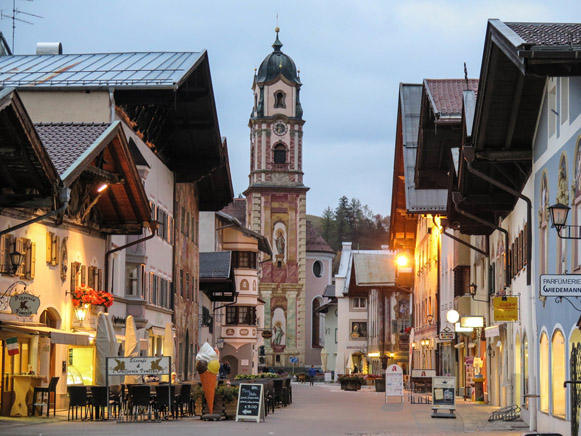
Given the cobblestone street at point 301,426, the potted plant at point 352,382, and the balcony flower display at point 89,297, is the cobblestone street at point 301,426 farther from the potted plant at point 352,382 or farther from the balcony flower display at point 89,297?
the potted plant at point 352,382

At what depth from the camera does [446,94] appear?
40.0m

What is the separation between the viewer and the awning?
25.3 meters

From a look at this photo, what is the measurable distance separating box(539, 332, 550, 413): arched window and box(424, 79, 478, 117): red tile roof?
14.0 m

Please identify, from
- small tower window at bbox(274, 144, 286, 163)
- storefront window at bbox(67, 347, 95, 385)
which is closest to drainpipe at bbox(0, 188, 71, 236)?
storefront window at bbox(67, 347, 95, 385)

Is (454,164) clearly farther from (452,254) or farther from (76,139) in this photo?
(452,254)

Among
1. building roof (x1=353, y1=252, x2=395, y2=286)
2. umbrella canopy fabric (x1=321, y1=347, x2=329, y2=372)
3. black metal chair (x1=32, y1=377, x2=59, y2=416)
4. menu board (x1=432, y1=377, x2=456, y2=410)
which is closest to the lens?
black metal chair (x1=32, y1=377, x2=59, y2=416)

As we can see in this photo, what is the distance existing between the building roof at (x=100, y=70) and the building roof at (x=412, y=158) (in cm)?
1149

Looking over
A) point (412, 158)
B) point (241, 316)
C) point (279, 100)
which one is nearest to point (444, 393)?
point (412, 158)

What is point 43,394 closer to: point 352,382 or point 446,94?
point 446,94

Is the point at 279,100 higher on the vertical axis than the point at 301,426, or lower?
higher

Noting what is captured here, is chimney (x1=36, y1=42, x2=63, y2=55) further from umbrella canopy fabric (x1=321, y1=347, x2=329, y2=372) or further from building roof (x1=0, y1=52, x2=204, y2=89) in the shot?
umbrella canopy fabric (x1=321, y1=347, x2=329, y2=372)

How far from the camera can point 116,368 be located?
91.7 ft

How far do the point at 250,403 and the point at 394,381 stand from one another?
48.4ft

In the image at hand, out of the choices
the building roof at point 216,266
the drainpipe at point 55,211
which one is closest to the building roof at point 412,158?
the building roof at point 216,266
